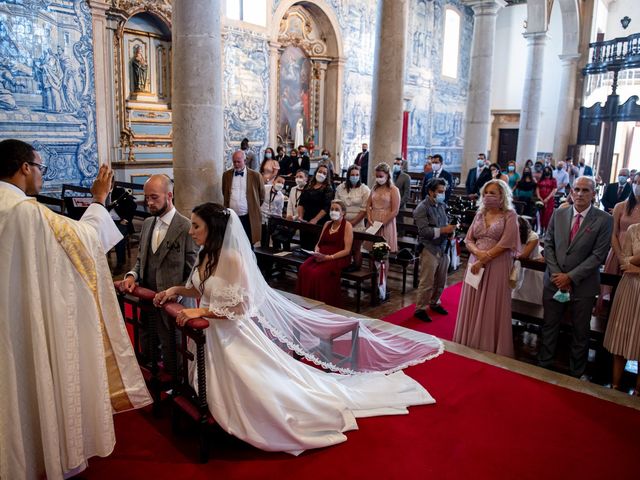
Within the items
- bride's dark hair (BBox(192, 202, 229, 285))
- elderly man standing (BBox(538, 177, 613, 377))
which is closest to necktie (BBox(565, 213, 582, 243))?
elderly man standing (BBox(538, 177, 613, 377))

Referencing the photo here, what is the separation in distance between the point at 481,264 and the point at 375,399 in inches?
74.0

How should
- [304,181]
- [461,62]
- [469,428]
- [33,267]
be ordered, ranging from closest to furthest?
1. [33,267]
2. [469,428]
3. [304,181]
4. [461,62]

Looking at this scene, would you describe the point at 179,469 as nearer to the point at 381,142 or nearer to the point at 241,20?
the point at 381,142

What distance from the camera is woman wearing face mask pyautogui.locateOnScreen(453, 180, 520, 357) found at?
4.94 m

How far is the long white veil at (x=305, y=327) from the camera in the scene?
3.18 m

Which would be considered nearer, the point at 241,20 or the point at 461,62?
the point at 241,20

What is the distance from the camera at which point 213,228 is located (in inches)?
127


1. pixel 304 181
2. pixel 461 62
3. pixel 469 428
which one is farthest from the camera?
pixel 461 62

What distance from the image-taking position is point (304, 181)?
27.7 feet

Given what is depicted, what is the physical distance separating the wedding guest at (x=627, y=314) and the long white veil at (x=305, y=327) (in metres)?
1.50

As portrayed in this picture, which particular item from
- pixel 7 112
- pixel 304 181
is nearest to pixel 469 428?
pixel 304 181

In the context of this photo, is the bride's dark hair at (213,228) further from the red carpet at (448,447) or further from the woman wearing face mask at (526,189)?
the woman wearing face mask at (526,189)

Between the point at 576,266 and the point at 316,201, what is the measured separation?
3.86 metres

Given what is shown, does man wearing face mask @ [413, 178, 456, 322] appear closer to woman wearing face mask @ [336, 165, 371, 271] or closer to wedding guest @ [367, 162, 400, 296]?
wedding guest @ [367, 162, 400, 296]
